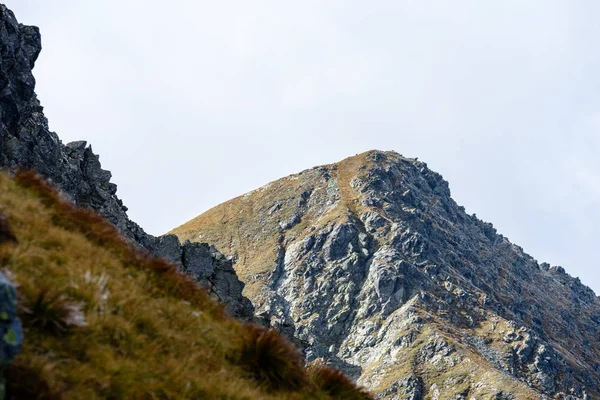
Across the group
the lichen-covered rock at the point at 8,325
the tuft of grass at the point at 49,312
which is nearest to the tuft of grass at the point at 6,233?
the tuft of grass at the point at 49,312

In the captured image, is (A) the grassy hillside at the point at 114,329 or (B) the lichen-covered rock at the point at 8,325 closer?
(B) the lichen-covered rock at the point at 8,325

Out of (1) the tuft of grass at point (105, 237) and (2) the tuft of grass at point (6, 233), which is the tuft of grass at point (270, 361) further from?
(2) the tuft of grass at point (6, 233)

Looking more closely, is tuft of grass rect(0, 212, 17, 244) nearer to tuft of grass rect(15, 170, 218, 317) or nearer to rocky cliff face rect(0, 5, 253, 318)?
tuft of grass rect(15, 170, 218, 317)

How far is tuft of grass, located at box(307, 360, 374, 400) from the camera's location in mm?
11977

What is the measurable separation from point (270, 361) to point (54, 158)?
54208 mm

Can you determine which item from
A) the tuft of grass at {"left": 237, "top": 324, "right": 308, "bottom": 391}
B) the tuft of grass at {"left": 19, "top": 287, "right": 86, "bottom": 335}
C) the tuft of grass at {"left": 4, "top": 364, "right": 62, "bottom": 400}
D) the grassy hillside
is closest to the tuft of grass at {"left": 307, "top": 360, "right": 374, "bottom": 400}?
the grassy hillside

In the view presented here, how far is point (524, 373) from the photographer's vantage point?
172125 millimetres

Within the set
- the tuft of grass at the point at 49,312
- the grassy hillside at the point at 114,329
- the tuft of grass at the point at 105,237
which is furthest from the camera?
the tuft of grass at the point at 105,237

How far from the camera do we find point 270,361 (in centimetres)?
1083

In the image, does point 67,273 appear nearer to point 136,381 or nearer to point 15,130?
point 136,381

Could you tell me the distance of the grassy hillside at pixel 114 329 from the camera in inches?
299

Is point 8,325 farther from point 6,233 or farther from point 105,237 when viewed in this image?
point 105,237

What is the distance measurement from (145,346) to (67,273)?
1916mm

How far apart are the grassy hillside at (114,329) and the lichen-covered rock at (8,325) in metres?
0.27
